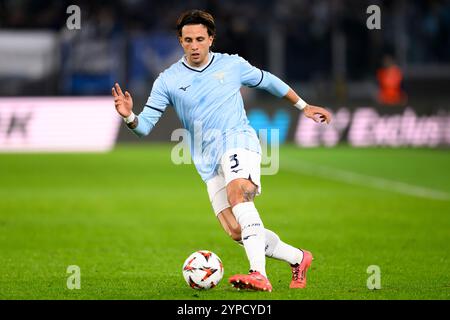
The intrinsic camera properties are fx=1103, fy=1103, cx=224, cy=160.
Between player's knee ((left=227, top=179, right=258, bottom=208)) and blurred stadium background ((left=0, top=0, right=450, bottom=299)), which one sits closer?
player's knee ((left=227, top=179, right=258, bottom=208))

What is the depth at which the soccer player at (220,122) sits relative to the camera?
27.6 feet

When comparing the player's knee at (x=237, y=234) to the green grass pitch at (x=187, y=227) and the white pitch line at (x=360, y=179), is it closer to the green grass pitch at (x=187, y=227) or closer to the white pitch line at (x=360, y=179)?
the green grass pitch at (x=187, y=227)

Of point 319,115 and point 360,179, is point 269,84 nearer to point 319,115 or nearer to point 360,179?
point 319,115

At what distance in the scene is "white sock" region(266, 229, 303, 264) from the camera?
8672 millimetres

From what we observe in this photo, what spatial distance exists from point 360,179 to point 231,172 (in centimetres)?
1195

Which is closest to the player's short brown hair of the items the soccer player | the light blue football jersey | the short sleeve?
the soccer player

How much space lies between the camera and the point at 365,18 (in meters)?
28.6

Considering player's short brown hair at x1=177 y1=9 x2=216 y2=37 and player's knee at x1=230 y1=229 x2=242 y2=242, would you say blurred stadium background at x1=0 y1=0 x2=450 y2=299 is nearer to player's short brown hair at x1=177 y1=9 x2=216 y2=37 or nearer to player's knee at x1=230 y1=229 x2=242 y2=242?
player's knee at x1=230 y1=229 x2=242 y2=242

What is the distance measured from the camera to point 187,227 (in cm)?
1386

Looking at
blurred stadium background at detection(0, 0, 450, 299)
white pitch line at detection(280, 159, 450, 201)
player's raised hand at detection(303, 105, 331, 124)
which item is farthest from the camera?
blurred stadium background at detection(0, 0, 450, 299)

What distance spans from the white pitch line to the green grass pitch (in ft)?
0.23

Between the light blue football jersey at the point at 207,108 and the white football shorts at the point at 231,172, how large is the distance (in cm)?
5

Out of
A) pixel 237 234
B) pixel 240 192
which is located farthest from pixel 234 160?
pixel 237 234

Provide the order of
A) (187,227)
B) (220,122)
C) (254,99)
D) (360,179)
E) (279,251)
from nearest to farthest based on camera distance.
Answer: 1. (220,122)
2. (279,251)
3. (187,227)
4. (360,179)
5. (254,99)
